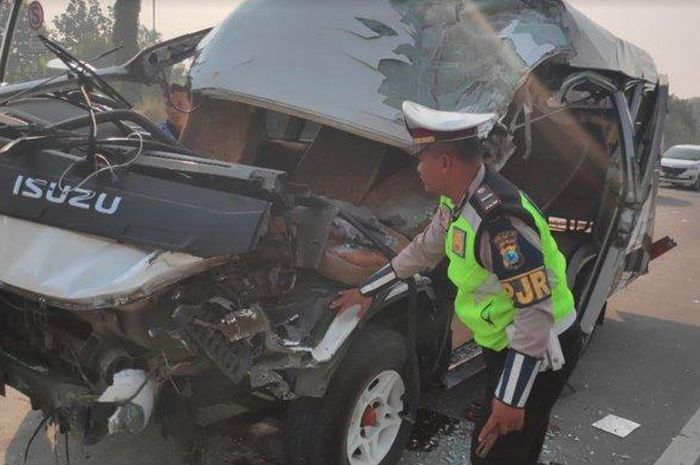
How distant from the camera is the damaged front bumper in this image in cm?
235

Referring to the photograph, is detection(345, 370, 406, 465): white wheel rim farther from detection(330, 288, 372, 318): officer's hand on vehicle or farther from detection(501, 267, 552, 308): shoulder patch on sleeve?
detection(501, 267, 552, 308): shoulder patch on sleeve

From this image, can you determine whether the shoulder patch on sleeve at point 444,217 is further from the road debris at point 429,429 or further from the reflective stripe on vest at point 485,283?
the road debris at point 429,429

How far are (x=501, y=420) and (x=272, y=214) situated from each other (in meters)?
1.14

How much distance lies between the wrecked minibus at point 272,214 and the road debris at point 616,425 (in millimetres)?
556

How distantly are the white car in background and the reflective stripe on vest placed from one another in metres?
22.2

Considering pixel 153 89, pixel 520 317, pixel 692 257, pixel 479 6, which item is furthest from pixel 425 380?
pixel 692 257

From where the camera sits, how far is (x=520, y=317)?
2041mm

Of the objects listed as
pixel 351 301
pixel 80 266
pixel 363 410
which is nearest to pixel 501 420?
pixel 351 301

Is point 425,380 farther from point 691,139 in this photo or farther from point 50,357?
point 691,139

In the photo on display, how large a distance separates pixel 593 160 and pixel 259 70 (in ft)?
10.4

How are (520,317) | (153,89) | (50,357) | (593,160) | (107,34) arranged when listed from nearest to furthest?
(520,317) < (50,357) < (153,89) < (593,160) < (107,34)

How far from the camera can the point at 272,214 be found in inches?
103

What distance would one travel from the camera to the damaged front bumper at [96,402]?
2.35 meters

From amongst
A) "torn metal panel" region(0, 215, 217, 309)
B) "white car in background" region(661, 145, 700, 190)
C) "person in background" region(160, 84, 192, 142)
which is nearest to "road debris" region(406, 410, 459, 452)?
"torn metal panel" region(0, 215, 217, 309)
